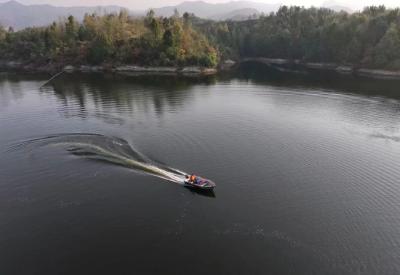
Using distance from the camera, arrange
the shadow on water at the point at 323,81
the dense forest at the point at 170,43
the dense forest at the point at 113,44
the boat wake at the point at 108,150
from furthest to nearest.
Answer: the dense forest at the point at 113,44
the dense forest at the point at 170,43
the shadow on water at the point at 323,81
the boat wake at the point at 108,150

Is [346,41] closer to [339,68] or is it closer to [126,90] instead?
[339,68]

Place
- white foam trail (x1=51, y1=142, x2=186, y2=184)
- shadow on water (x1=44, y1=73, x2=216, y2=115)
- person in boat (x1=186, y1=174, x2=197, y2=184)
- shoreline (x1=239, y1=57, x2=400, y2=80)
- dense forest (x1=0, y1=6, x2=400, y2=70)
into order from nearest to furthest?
person in boat (x1=186, y1=174, x2=197, y2=184)
white foam trail (x1=51, y1=142, x2=186, y2=184)
shadow on water (x1=44, y1=73, x2=216, y2=115)
shoreline (x1=239, y1=57, x2=400, y2=80)
dense forest (x1=0, y1=6, x2=400, y2=70)

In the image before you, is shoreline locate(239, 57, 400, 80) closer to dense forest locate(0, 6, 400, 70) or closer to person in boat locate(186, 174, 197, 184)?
dense forest locate(0, 6, 400, 70)

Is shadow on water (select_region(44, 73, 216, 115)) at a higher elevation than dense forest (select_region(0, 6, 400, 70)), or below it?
below

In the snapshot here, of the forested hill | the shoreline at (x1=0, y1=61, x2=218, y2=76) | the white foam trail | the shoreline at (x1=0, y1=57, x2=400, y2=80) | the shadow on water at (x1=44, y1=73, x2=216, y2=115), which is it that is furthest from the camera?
the shoreline at (x1=0, y1=61, x2=218, y2=76)

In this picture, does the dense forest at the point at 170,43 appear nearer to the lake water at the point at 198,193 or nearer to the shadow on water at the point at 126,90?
the shadow on water at the point at 126,90

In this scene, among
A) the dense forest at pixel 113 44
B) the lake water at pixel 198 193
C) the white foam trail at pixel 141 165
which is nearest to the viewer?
the lake water at pixel 198 193

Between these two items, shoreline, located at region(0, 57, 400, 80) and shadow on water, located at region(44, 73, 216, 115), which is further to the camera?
shoreline, located at region(0, 57, 400, 80)

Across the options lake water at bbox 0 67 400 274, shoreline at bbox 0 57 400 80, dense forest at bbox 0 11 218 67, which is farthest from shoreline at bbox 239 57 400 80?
lake water at bbox 0 67 400 274

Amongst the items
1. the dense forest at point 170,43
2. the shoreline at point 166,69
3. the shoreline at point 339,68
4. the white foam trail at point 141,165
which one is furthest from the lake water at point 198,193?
the dense forest at point 170,43
